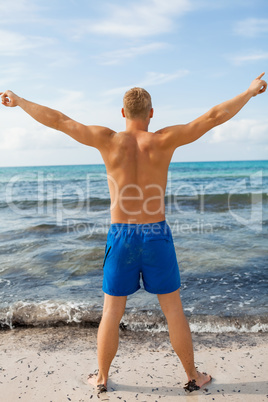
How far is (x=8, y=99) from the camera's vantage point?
2.79 metres

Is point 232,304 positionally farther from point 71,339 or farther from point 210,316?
point 71,339

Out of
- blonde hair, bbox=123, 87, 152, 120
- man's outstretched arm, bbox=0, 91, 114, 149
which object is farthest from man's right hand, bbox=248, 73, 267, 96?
man's outstretched arm, bbox=0, 91, 114, 149

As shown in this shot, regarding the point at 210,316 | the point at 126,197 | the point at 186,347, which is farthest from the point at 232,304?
the point at 126,197

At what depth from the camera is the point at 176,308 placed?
2.66 metres

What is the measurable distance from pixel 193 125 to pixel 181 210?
32.5 feet

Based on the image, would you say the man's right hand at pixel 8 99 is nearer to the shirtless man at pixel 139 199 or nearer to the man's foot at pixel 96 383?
the shirtless man at pixel 139 199

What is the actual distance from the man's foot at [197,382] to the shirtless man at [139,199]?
0.26 m

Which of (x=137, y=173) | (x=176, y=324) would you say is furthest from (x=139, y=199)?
(x=176, y=324)

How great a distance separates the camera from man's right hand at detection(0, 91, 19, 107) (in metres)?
2.75

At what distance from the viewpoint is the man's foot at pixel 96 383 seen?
2736mm

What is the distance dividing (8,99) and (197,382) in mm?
2530

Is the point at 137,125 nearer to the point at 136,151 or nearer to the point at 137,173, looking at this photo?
the point at 136,151

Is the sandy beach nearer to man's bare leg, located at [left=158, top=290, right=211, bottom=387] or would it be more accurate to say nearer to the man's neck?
man's bare leg, located at [left=158, top=290, right=211, bottom=387]

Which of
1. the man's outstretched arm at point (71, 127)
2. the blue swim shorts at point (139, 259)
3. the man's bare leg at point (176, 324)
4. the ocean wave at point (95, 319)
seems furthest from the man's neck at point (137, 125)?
the ocean wave at point (95, 319)
